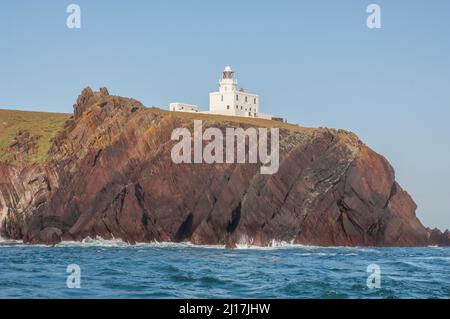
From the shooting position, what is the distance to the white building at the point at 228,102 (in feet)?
457

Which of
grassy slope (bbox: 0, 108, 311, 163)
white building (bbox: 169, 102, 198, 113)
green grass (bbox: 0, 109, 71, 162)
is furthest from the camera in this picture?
white building (bbox: 169, 102, 198, 113)

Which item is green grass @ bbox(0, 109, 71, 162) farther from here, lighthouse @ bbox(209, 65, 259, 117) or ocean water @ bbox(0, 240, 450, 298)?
ocean water @ bbox(0, 240, 450, 298)

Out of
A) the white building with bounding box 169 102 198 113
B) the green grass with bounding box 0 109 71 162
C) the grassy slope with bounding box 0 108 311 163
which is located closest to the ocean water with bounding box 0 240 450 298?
the grassy slope with bounding box 0 108 311 163

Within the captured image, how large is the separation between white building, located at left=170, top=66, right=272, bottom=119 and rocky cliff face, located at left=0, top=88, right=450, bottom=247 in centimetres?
3671

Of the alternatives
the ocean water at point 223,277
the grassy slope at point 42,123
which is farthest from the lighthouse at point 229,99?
the ocean water at point 223,277

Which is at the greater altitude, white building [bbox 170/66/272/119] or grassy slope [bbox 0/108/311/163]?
white building [bbox 170/66/272/119]

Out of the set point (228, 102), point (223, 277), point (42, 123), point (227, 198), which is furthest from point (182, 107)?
point (223, 277)

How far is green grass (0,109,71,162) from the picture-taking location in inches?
4650

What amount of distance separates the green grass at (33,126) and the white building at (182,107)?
2087 cm

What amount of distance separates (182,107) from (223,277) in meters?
98.7

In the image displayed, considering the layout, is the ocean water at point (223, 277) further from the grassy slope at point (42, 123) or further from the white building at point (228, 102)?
the white building at point (228, 102)

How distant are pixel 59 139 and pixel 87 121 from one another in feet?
21.4
